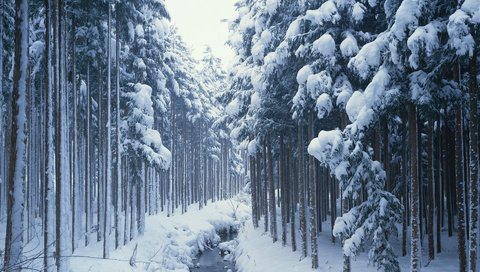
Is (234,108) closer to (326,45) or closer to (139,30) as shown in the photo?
(139,30)

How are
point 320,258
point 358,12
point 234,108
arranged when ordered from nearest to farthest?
point 358,12 < point 320,258 < point 234,108

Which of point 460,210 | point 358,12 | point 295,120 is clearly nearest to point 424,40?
point 358,12

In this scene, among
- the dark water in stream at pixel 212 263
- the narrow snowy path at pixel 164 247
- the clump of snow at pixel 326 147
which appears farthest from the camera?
the dark water in stream at pixel 212 263

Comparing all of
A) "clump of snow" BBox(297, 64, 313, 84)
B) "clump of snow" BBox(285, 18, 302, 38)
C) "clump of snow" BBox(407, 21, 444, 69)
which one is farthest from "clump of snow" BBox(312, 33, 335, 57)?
"clump of snow" BBox(407, 21, 444, 69)

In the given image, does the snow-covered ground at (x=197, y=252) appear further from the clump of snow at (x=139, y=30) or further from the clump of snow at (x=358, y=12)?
the clump of snow at (x=139, y=30)

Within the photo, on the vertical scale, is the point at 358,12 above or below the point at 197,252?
above

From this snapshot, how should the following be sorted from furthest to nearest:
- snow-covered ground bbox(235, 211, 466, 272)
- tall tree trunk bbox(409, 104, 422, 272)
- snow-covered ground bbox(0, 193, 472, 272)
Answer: snow-covered ground bbox(0, 193, 472, 272) < snow-covered ground bbox(235, 211, 466, 272) < tall tree trunk bbox(409, 104, 422, 272)

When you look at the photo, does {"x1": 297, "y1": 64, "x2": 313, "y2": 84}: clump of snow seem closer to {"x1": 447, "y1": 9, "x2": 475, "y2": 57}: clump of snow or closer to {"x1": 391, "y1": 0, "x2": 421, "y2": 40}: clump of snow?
{"x1": 391, "y1": 0, "x2": 421, "y2": 40}: clump of snow

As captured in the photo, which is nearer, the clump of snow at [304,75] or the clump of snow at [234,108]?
the clump of snow at [304,75]

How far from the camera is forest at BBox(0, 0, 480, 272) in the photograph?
901 centimetres

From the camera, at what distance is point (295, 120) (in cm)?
1691

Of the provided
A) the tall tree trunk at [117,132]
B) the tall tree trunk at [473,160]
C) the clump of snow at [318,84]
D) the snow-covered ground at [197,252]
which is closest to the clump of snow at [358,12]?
the clump of snow at [318,84]

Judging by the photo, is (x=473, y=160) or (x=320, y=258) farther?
(x=320, y=258)

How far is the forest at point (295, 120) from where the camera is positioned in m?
9.01
